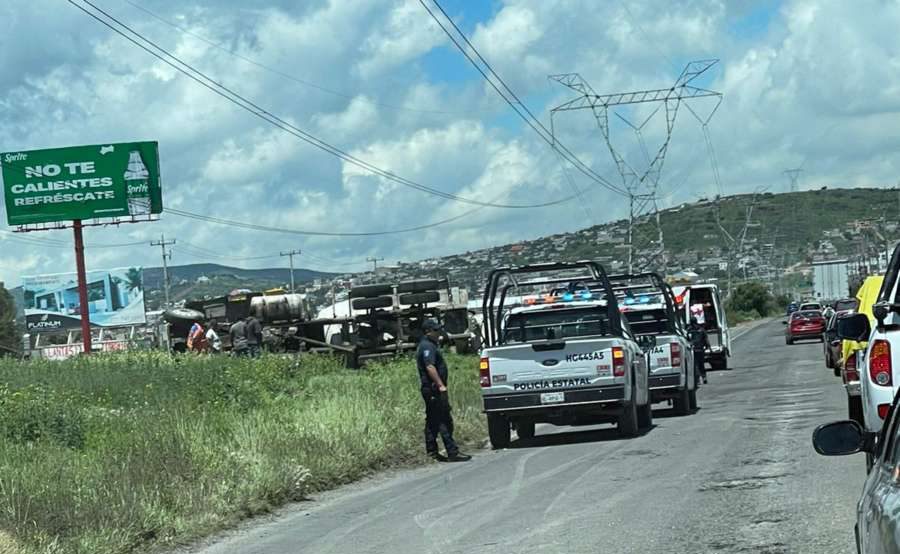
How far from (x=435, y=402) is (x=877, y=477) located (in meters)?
12.2

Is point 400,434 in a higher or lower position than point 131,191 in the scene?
lower

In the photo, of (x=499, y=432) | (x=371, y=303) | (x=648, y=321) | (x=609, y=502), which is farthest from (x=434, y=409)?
(x=371, y=303)

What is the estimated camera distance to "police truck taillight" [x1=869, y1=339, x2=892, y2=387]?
10047 millimetres

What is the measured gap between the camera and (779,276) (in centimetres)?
16988

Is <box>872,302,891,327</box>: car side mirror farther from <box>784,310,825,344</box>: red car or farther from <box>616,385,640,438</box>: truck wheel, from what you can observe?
<box>784,310,825,344</box>: red car

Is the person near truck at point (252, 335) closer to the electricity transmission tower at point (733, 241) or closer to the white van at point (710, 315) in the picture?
the white van at point (710, 315)

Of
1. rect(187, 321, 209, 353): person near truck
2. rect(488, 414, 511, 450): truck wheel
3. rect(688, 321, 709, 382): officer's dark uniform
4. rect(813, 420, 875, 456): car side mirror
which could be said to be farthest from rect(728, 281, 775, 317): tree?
rect(813, 420, 875, 456): car side mirror

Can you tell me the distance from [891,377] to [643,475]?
4.49m

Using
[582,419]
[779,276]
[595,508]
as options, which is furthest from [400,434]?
[779,276]

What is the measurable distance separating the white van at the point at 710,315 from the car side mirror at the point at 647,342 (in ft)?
52.5

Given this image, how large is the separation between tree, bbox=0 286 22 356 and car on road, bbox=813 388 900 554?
10179 centimetres

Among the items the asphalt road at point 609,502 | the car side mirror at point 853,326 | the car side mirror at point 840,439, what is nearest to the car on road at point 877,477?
the car side mirror at point 840,439

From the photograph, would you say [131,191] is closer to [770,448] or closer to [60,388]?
[60,388]

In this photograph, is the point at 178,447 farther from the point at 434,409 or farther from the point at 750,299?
the point at 750,299
